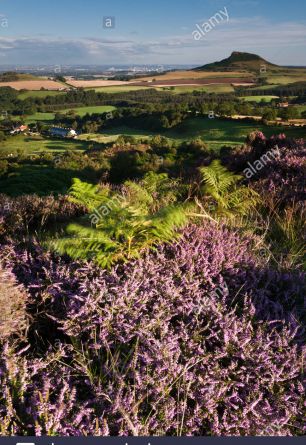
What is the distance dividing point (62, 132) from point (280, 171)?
95.8 metres

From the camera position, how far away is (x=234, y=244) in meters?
4.52

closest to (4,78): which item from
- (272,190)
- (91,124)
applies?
(91,124)

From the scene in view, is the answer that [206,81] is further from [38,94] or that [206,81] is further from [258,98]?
[38,94]

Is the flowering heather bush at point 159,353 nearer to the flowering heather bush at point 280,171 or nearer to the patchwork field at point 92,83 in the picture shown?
the flowering heather bush at point 280,171

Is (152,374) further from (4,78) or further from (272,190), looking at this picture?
(4,78)

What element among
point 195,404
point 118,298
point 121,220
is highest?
point 121,220

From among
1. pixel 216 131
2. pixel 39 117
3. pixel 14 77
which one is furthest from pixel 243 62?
pixel 14 77

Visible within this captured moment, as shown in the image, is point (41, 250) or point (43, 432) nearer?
point (43, 432)

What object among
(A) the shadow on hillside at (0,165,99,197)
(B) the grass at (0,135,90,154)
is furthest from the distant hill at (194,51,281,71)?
(A) the shadow on hillside at (0,165,99,197)

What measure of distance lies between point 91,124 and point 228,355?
99.9m

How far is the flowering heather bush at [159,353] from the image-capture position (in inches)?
103

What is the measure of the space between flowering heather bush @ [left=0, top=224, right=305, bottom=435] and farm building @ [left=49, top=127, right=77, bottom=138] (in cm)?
8890

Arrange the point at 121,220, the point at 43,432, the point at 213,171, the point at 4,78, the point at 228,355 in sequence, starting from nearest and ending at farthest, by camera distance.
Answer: the point at 43,432
the point at 228,355
the point at 121,220
the point at 213,171
the point at 4,78

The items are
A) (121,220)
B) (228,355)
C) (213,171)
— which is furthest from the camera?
(213,171)
